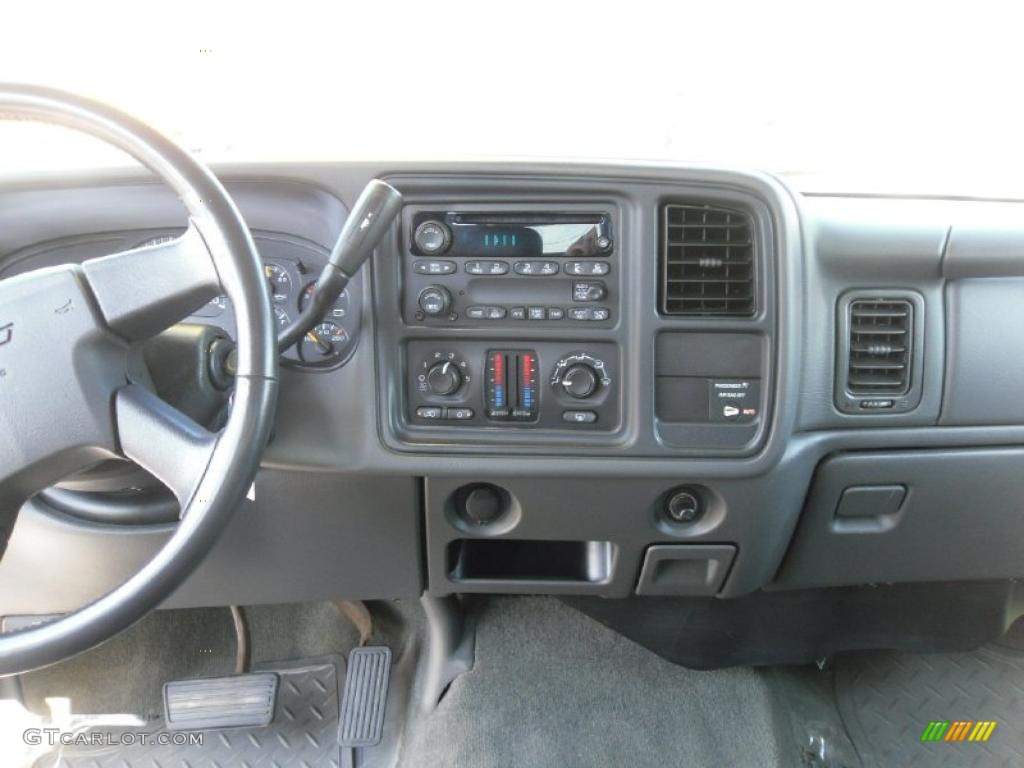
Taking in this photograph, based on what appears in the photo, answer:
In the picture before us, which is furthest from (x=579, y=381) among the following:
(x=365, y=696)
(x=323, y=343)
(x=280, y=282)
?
(x=365, y=696)

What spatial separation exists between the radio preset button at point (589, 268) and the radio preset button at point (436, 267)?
191mm

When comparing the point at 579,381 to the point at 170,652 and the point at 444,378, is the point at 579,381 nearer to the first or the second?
the point at 444,378

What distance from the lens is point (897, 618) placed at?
1887 millimetres

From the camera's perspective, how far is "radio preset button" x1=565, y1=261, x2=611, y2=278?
1346 mm

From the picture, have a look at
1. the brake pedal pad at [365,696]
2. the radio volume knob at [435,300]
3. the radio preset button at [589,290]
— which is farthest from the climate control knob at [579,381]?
the brake pedal pad at [365,696]

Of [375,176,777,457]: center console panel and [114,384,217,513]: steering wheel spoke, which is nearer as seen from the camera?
[114,384,217,513]: steering wheel spoke

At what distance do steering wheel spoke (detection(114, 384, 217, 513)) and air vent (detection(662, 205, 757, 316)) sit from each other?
75cm

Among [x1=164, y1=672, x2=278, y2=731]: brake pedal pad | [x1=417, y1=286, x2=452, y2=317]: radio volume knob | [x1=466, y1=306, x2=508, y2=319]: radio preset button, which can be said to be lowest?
[x1=164, y1=672, x2=278, y2=731]: brake pedal pad

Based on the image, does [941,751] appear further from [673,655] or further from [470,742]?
[470,742]

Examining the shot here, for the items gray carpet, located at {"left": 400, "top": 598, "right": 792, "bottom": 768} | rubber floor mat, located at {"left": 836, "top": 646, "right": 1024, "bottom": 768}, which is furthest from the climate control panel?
rubber floor mat, located at {"left": 836, "top": 646, "right": 1024, "bottom": 768}

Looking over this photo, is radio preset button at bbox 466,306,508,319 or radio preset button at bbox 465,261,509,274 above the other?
radio preset button at bbox 465,261,509,274

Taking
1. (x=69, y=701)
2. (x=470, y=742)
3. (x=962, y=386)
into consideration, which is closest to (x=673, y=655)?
(x=470, y=742)

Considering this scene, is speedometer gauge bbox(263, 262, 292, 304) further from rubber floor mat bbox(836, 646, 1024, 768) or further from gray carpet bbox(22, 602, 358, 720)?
rubber floor mat bbox(836, 646, 1024, 768)

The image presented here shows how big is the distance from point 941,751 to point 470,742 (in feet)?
3.60
